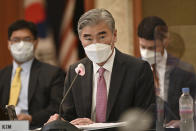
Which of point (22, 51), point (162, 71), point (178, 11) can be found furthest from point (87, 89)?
point (22, 51)

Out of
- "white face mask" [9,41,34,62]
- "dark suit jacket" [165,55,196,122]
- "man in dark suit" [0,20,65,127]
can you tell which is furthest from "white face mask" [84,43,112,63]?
"white face mask" [9,41,34,62]

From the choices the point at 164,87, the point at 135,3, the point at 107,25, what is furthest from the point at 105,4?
the point at 164,87

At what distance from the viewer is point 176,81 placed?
2705 mm

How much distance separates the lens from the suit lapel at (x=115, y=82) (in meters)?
3.03

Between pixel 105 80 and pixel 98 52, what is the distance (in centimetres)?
19

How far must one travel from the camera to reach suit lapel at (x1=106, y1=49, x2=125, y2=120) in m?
3.03

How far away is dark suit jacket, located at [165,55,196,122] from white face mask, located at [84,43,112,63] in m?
0.49

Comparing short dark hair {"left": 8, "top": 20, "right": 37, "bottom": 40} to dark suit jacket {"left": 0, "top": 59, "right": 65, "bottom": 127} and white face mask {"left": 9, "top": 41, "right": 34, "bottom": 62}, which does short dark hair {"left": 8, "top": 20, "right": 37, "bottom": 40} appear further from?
dark suit jacket {"left": 0, "top": 59, "right": 65, "bottom": 127}

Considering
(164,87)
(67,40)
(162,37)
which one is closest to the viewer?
(162,37)

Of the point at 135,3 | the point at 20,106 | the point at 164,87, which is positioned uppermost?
the point at 135,3

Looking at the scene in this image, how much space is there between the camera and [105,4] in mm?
5336

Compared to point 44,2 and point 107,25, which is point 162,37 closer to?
point 107,25

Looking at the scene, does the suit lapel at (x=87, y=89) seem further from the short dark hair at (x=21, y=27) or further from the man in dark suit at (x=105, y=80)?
the short dark hair at (x=21, y=27)

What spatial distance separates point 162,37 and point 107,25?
0.57m
